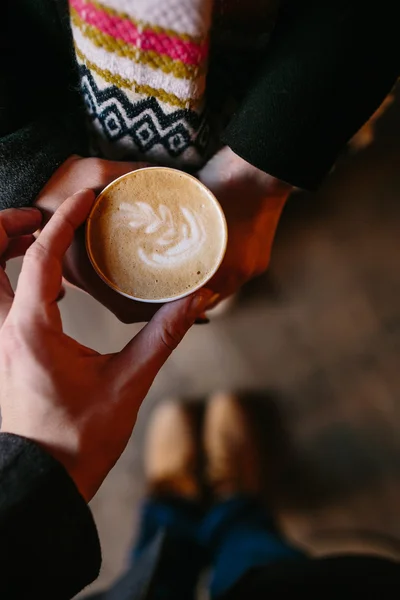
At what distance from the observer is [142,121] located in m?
0.65

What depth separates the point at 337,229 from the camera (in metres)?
Answer: 1.25

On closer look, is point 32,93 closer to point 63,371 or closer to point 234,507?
point 63,371

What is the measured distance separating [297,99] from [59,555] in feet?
1.95

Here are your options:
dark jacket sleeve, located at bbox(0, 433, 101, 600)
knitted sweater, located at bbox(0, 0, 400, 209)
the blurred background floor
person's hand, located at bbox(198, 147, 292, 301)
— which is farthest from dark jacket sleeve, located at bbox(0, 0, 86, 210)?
the blurred background floor

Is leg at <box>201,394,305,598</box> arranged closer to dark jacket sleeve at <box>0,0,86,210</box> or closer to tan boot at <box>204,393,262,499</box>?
tan boot at <box>204,393,262,499</box>

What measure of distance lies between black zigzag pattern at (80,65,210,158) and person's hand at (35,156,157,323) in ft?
0.13

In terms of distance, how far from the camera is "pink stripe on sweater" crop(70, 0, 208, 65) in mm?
544

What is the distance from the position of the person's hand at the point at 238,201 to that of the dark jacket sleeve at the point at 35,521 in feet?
1.10

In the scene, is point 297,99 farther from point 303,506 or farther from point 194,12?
point 303,506

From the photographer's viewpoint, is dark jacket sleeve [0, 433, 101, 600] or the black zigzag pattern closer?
dark jacket sleeve [0, 433, 101, 600]

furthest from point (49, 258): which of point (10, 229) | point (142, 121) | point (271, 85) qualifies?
point (271, 85)

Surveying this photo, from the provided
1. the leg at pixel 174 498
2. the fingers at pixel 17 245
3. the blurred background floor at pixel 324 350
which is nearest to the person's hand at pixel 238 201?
the fingers at pixel 17 245

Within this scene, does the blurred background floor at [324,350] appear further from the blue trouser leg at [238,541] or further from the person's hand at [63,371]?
the person's hand at [63,371]

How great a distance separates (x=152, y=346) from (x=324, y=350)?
74cm
